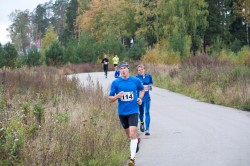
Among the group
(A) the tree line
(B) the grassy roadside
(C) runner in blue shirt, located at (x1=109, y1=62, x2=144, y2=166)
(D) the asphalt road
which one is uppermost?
(A) the tree line

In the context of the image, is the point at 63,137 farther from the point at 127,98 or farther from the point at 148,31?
the point at 148,31

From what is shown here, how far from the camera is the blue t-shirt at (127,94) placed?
9109 millimetres

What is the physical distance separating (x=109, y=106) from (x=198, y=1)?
51.6 metres

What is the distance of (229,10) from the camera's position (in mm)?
69562

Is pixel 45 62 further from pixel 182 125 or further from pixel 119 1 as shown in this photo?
pixel 182 125

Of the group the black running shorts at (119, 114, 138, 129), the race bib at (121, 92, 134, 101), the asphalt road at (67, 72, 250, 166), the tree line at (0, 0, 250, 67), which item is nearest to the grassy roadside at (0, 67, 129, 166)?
the black running shorts at (119, 114, 138, 129)

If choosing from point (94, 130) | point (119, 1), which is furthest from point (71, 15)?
point (94, 130)

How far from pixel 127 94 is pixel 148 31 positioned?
205ft

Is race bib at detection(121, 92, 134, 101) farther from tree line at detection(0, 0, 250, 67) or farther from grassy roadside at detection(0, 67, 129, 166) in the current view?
tree line at detection(0, 0, 250, 67)

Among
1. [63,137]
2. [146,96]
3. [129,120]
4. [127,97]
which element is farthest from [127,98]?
[146,96]

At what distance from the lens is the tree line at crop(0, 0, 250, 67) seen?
51778 millimetres

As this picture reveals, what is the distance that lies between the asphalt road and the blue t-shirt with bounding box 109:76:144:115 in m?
1.09

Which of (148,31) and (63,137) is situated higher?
(148,31)

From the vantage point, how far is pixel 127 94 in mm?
9102
